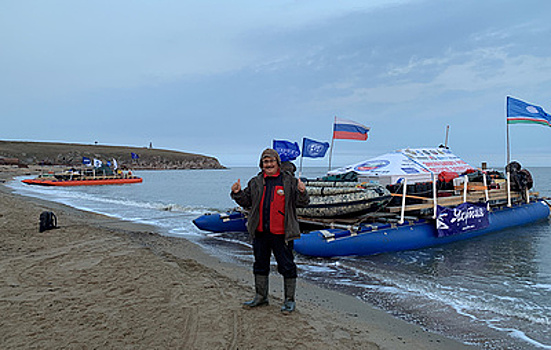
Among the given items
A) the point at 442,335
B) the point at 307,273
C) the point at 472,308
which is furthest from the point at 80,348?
the point at 472,308

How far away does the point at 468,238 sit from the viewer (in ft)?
37.2

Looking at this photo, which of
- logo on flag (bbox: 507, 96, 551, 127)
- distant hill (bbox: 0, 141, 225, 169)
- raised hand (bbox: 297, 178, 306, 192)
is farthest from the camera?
distant hill (bbox: 0, 141, 225, 169)

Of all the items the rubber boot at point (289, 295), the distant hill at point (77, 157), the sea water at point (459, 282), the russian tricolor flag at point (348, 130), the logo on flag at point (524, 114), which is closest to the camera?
the rubber boot at point (289, 295)

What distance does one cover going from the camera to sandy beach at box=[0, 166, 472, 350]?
11.6 ft

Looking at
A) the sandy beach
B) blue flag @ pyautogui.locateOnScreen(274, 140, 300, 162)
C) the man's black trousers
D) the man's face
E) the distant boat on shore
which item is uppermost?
blue flag @ pyautogui.locateOnScreen(274, 140, 300, 162)

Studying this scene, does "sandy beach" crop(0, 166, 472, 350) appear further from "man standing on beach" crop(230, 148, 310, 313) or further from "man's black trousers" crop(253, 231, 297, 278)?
"man standing on beach" crop(230, 148, 310, 313)

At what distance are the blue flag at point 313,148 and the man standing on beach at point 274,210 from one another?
599cm

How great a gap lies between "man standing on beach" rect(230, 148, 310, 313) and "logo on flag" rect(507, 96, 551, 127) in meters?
12.8

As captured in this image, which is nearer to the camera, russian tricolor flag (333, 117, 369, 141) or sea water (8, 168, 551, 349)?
sea water (8, 168, 551, 349)

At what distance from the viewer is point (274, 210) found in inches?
162

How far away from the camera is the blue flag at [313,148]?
33.5 feet

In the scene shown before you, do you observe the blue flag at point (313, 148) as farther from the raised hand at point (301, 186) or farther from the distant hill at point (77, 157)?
the distant hill at point (77, 157)

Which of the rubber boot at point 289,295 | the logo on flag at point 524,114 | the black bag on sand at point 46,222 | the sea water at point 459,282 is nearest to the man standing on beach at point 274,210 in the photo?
the rubber boot at point 289,295

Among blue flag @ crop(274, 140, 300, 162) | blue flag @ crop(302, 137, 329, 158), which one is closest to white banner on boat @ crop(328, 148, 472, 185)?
blue flag @ crop(302, 137, 329, 158)
